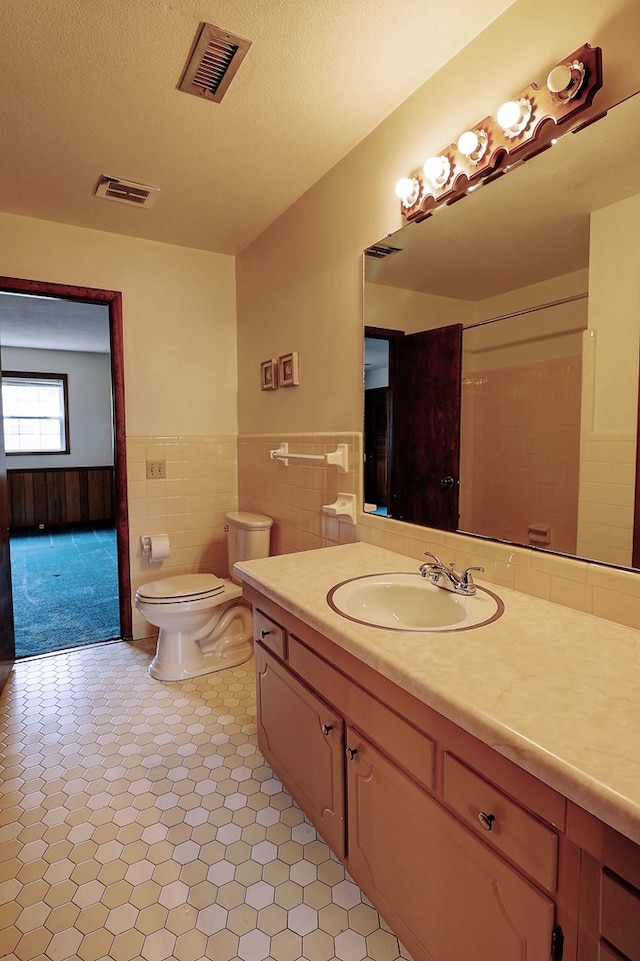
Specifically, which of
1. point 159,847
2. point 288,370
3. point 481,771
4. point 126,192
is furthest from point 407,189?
point 159,847

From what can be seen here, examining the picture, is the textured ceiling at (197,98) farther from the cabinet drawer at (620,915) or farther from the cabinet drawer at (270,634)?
the cabinet drawer at (620,915)

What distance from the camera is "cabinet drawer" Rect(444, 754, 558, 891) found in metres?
0.71

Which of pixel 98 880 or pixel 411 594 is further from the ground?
pixel 411 594

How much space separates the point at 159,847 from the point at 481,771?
3.86ft

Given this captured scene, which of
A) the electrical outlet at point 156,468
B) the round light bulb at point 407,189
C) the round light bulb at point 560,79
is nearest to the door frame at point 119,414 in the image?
the electrical outlet at point 156,468

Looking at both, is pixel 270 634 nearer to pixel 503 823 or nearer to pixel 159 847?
pixel 159 847

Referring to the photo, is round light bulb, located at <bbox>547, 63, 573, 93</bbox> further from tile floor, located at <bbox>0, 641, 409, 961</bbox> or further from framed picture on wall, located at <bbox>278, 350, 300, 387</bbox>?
tile floor, located at <bbox>0, 641, 409, 961</bbox>

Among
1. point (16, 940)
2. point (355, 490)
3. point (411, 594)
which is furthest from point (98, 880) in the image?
point (355, 490)

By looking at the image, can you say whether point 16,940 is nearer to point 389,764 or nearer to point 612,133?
point 389,764

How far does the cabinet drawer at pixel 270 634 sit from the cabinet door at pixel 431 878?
38 cm

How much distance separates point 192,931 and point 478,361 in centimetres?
171

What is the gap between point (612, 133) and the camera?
1097mm

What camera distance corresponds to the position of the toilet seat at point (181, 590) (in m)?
2.40

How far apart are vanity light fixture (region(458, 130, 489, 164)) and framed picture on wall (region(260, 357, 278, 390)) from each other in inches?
56.2
